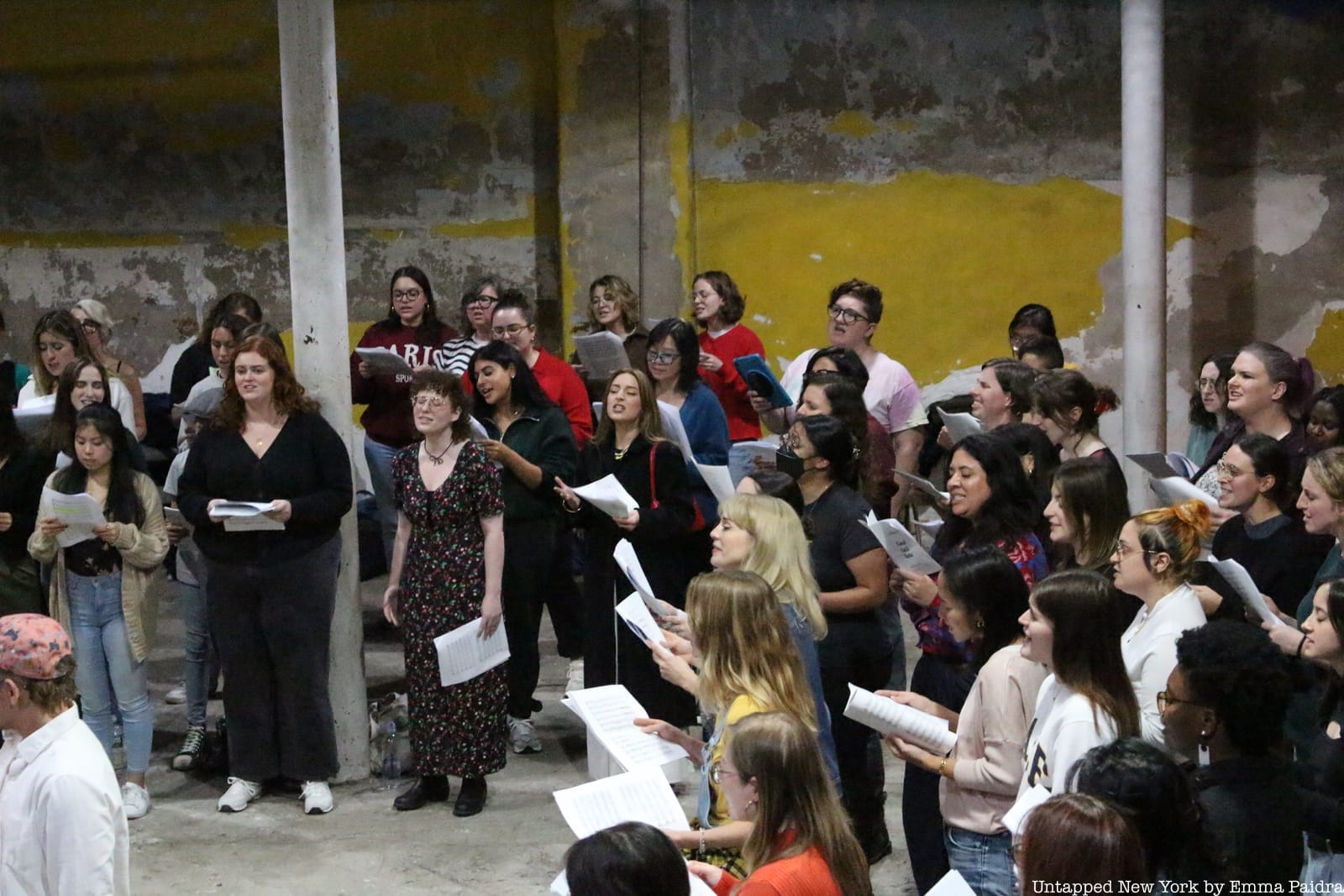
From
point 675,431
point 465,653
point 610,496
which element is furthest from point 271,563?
point 675,431

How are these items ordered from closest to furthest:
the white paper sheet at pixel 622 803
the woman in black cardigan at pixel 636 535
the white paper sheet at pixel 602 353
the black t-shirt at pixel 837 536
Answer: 1. the white paper sheet at pixel 622 803
2. the black t-shirt at pixel 837 536
3. the woman in black cardigan at pixel 636 535
4. the white paper sheet at pixel 602 353

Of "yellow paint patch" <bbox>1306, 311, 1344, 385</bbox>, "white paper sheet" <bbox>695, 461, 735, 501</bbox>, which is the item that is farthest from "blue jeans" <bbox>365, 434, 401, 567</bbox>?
"yellow paint patch" <bbox>1306, 311, 1344, 385</bbox>

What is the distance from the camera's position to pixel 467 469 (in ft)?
18.9

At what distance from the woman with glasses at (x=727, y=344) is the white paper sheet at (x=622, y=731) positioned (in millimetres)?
3142

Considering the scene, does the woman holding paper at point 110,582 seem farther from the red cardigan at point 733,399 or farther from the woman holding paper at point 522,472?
the red cardigan at point 733,399

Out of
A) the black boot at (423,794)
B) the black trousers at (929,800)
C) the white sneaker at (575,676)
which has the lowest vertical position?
Answer: the black boot at (423,794)

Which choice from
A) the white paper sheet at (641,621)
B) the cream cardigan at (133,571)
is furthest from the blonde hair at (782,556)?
the cream cardigan at (133,571)

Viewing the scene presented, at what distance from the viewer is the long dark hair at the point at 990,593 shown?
12.9 ft

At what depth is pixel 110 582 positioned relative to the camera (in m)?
5.85

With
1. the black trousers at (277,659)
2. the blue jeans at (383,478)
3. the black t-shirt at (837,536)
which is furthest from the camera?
the blue jeans at (383,478)

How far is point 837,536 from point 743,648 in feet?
3.91

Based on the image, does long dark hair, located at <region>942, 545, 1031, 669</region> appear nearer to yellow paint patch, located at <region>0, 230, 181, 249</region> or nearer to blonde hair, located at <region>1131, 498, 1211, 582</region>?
blonde hair, located at <region>1131, 498, 1211, 582</region>

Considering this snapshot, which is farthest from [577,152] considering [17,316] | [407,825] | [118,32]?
[407,825]

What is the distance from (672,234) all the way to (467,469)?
455 cm
